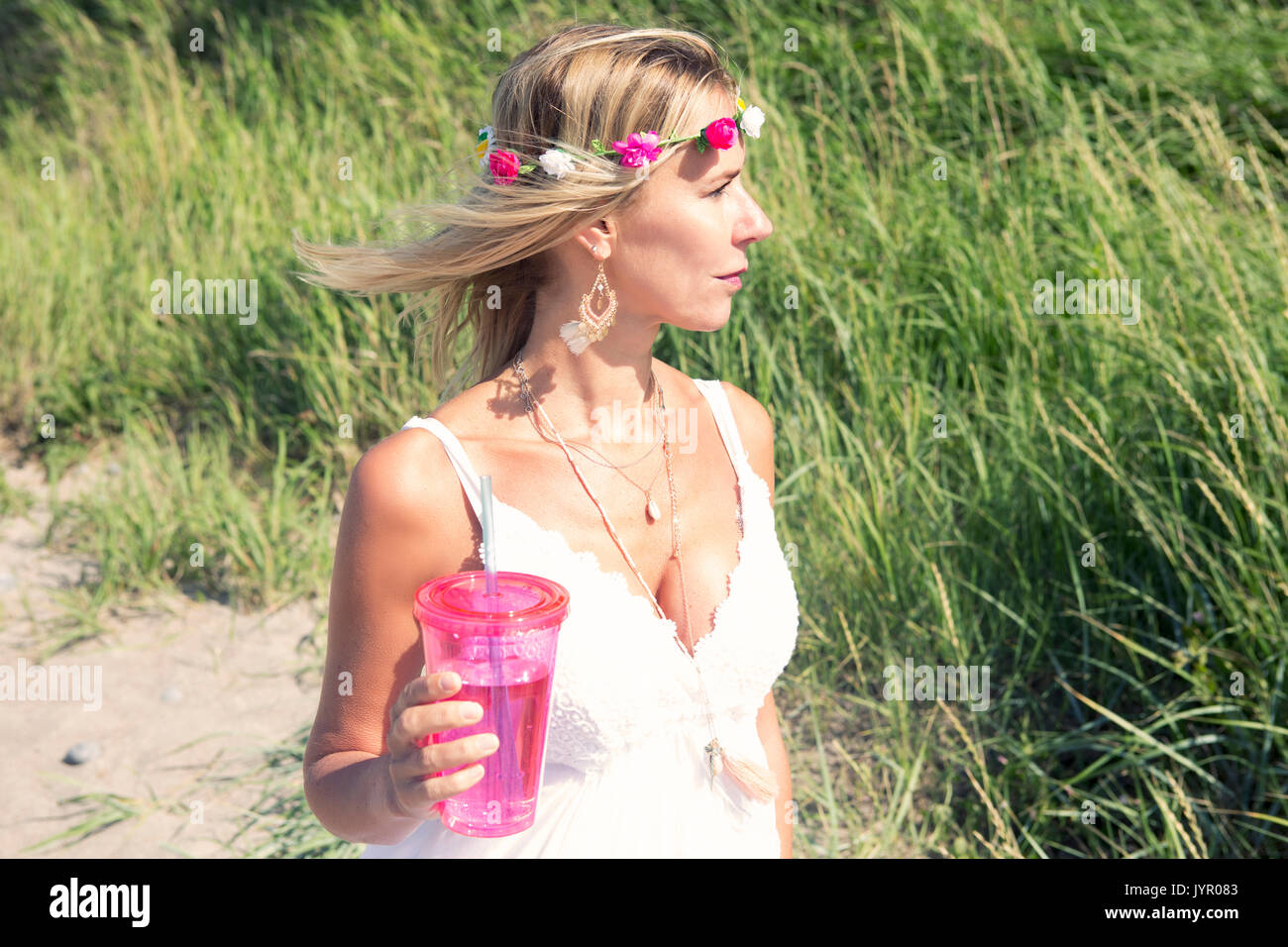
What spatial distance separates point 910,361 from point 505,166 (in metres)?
2.21

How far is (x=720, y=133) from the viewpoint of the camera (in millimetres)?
1730

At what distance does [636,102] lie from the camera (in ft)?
5.70

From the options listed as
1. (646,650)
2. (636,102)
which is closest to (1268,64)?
(636,102)

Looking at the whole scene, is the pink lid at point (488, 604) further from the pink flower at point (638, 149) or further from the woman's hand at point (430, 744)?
the pink flower at point (638, 149)

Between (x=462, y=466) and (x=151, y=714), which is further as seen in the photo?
(x=151, y=714)

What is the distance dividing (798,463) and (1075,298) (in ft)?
3.13

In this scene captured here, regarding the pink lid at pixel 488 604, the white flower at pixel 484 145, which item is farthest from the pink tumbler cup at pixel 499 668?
the white flower at pixel 484 145

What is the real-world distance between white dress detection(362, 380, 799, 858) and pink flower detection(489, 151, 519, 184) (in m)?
0.38

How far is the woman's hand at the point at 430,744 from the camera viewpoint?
1.22 meters

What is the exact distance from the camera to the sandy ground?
10.1ft

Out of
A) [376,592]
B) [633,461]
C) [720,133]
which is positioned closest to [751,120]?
[720,133]

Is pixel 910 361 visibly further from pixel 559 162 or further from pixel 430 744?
pixel 430 744

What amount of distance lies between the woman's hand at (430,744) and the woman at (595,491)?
0.24 metres
